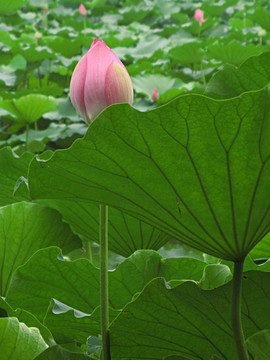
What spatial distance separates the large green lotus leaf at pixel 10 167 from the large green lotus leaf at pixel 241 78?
16.3 inches

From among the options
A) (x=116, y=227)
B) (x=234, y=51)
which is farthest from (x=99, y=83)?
(x=234, y=51)

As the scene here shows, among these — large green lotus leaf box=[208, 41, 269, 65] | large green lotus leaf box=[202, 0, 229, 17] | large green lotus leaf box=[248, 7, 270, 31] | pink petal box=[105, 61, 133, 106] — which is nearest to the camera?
pink petal box=[105, 61, 133, 106]

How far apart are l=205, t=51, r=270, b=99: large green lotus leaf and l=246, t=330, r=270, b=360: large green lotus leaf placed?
33cm

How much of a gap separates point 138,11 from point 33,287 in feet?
14.3

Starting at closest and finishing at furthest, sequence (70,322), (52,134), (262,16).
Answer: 1. (70,322)
2. (52,134)
3. (262,16)

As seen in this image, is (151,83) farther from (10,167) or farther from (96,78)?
(96,78)

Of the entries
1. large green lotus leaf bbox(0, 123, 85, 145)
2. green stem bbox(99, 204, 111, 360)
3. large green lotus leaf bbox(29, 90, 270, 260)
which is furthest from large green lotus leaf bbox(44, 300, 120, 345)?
large green lotus leaf bbox(0, 123, 85, 145)

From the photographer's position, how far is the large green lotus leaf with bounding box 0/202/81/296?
1001mm

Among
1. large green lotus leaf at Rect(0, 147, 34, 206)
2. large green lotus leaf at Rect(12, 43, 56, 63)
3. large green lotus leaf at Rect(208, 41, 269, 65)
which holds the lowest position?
large green lotus leaf at Rect(0, 147, 34, 206)

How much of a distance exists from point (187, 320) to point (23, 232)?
1.39 feet

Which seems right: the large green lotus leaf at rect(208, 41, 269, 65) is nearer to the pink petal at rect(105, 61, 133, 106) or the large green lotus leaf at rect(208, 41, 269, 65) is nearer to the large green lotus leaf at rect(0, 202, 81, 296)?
the large green lotus leaf at rect(0, 202, 81, 296)

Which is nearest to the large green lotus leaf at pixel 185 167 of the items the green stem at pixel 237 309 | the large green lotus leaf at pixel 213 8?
the green stem at pixel 237 309

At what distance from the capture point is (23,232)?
1.02m

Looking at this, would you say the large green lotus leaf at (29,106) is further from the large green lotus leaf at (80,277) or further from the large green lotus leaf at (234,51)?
the large green lotus leaf at (80,277)
